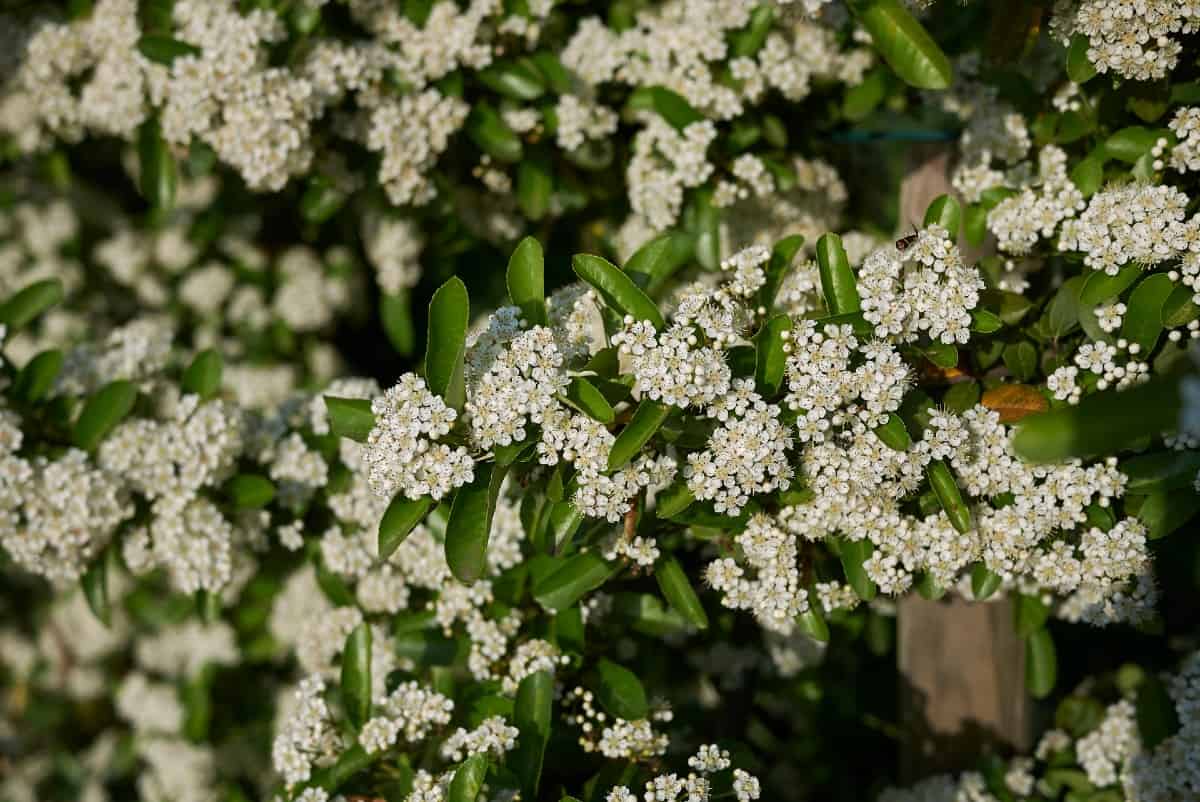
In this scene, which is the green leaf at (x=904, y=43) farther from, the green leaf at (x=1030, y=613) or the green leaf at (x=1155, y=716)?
the green leaf at (x=1155, y=716)

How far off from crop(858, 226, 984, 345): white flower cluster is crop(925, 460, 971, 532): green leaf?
24cm

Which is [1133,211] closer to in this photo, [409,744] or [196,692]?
[409,744]

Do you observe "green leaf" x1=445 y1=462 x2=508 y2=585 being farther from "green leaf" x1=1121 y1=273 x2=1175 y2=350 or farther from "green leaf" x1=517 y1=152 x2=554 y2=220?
"green leaf" x1=517 y1=152 x2=554 y2=220

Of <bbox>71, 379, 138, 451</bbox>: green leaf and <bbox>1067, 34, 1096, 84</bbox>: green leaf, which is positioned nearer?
<bbox>1067, 34, 1096, 84</bbox>: green leaf

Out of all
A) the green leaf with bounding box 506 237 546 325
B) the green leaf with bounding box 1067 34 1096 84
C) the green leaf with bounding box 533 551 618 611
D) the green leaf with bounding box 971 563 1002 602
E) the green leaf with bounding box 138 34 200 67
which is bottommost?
the green leaf with bounding box 971 563 1002 602

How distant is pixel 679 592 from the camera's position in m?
2.17

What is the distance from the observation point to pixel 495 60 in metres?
3.11

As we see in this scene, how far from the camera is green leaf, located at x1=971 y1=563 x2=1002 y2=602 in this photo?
205cm

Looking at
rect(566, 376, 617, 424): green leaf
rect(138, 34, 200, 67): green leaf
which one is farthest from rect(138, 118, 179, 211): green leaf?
rect(566, 376, 617, 424): green leaf

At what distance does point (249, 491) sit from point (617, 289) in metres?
1.27

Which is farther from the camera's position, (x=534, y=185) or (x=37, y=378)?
(x=534, y=185)

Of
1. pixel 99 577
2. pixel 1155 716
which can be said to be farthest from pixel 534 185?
pixel 1155 716

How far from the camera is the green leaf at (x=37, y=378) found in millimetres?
2766

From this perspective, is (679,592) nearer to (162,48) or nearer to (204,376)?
(204,376)
